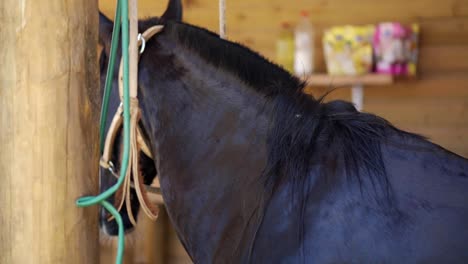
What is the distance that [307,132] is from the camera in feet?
5.66

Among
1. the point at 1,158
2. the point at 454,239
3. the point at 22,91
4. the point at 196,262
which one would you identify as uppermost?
the point at 22,91

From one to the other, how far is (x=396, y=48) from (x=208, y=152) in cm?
231

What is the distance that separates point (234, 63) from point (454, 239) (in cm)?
70

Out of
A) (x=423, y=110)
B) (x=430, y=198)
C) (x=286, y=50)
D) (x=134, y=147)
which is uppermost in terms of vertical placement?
(x=286, y=50)

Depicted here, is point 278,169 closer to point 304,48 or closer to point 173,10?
point 173,10

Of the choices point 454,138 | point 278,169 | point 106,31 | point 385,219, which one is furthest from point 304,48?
point 385,219

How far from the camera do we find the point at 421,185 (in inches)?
64.7

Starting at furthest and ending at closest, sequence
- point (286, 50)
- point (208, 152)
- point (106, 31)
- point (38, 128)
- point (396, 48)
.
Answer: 1. point (286, 50)
2. point (396, 48)
3. point (106, 31)
4. point (208, 152)
5. point (38, 128)

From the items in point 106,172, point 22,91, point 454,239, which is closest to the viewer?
point 22,91

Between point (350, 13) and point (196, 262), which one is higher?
point (350, 13)

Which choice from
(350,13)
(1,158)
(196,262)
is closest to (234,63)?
(196,262)

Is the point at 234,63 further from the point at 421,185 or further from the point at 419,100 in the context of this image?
the point at 419,100

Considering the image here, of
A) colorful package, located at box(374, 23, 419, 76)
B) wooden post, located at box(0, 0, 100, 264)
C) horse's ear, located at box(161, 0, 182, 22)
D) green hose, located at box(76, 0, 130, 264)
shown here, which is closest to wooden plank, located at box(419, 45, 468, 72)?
colorful package, located at box(374, 23, 419, 76)

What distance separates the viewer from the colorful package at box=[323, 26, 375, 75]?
3.98 m
